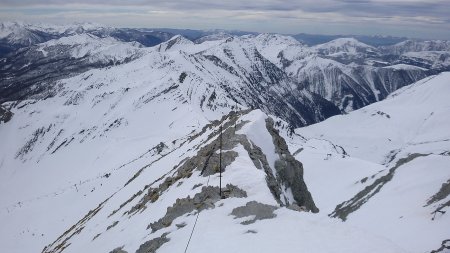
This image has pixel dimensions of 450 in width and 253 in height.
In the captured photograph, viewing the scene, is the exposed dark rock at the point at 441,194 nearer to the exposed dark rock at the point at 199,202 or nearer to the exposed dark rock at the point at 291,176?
the exposed dark rock at the point at 291,176

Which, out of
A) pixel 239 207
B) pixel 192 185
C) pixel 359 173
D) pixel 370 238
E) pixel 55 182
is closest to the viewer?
pixel 370 238

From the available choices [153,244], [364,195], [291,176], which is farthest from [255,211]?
[364,195]

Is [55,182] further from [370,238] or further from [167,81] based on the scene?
[370,238]

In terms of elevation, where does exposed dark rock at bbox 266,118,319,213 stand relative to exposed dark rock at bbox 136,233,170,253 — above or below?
below

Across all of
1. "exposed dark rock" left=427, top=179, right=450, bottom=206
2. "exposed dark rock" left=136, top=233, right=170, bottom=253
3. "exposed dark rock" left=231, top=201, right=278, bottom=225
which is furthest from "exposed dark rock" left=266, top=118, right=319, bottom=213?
"exposed dark rock" left=427, top=179, right=450, bottom=206

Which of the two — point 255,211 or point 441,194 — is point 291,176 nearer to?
point 255,211

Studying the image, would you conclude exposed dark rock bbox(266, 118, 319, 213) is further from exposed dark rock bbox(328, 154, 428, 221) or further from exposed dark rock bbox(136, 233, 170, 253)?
exposed dark rock bbox(328, 154, 428, 221)

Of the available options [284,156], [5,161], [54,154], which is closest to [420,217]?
[284,156]
